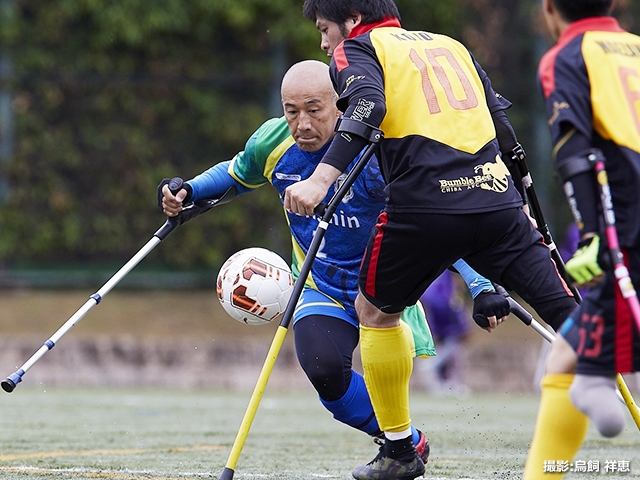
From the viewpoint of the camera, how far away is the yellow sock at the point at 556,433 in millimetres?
3688

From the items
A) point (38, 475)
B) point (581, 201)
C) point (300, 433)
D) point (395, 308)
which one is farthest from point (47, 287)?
point (581, 201)

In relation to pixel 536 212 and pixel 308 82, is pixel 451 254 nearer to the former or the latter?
pixel 536 212

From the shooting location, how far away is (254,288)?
570 cm

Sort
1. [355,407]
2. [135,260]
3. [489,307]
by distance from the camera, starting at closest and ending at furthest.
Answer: [489,307], [355,407], [135,260]

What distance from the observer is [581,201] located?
359 centimetres

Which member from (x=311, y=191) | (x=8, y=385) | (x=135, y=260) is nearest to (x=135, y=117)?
(x=135, y=260)

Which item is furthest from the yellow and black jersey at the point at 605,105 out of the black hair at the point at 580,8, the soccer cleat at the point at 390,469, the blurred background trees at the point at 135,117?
the blurred background trees at the point at 135,117

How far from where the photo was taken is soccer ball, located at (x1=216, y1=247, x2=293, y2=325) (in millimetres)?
5660

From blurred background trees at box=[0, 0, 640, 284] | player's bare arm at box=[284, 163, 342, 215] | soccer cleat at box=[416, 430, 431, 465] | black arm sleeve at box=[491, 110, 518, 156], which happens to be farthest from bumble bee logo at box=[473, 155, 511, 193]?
blurred background trees at box=[0, 0, 640, 284]

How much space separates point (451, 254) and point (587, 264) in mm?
1147

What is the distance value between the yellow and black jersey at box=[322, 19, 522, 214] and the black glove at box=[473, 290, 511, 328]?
638 millimetres

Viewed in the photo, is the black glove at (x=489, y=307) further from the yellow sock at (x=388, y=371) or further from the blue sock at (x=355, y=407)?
the blue sock at (x=355, y=407)

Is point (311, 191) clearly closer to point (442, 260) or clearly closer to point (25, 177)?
point (442, 260)

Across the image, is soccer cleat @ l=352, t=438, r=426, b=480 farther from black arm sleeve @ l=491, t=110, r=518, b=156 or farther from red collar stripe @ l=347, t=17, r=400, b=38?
red collar stripe @ l=347, t=17, r=400, b=38
